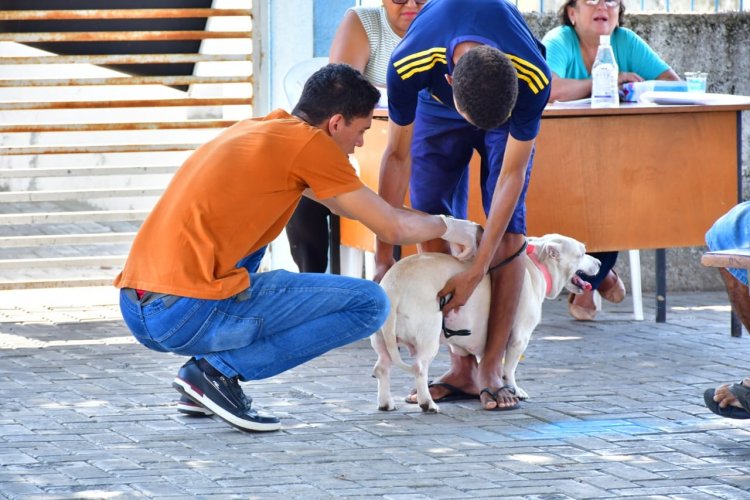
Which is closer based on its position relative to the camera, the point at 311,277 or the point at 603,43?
the point at 311,277

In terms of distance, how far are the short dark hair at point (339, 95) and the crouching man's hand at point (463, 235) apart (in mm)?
607

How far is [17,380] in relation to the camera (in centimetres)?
629

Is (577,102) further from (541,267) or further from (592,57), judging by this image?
(541,267)

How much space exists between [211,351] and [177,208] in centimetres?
62

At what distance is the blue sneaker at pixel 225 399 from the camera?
5219 millimetres

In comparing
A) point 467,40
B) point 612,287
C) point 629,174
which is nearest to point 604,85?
point 629,174

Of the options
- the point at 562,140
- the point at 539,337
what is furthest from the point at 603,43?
the point at 539,337

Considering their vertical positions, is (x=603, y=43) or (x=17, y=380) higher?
(x=603, y=43)

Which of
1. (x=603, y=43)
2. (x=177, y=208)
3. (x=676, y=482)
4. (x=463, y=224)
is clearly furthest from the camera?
(x=603, y=43)

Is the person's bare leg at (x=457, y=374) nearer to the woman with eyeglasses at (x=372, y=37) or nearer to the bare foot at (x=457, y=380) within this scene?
the bare foot at (x=457, y=380)

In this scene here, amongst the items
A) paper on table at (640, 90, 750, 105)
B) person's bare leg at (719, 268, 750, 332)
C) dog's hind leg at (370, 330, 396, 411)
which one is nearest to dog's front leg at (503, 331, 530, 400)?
dog's hind leg at (370, 330, 396, 411)

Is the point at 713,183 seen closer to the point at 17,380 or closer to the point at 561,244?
the point at 561,244

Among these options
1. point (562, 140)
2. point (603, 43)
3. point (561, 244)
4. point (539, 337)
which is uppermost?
point (603, 43)

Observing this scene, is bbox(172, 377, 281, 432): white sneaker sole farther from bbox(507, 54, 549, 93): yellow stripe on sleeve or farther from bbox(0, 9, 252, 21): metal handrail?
bbox(0, 9, 252, 21): metal handrail
